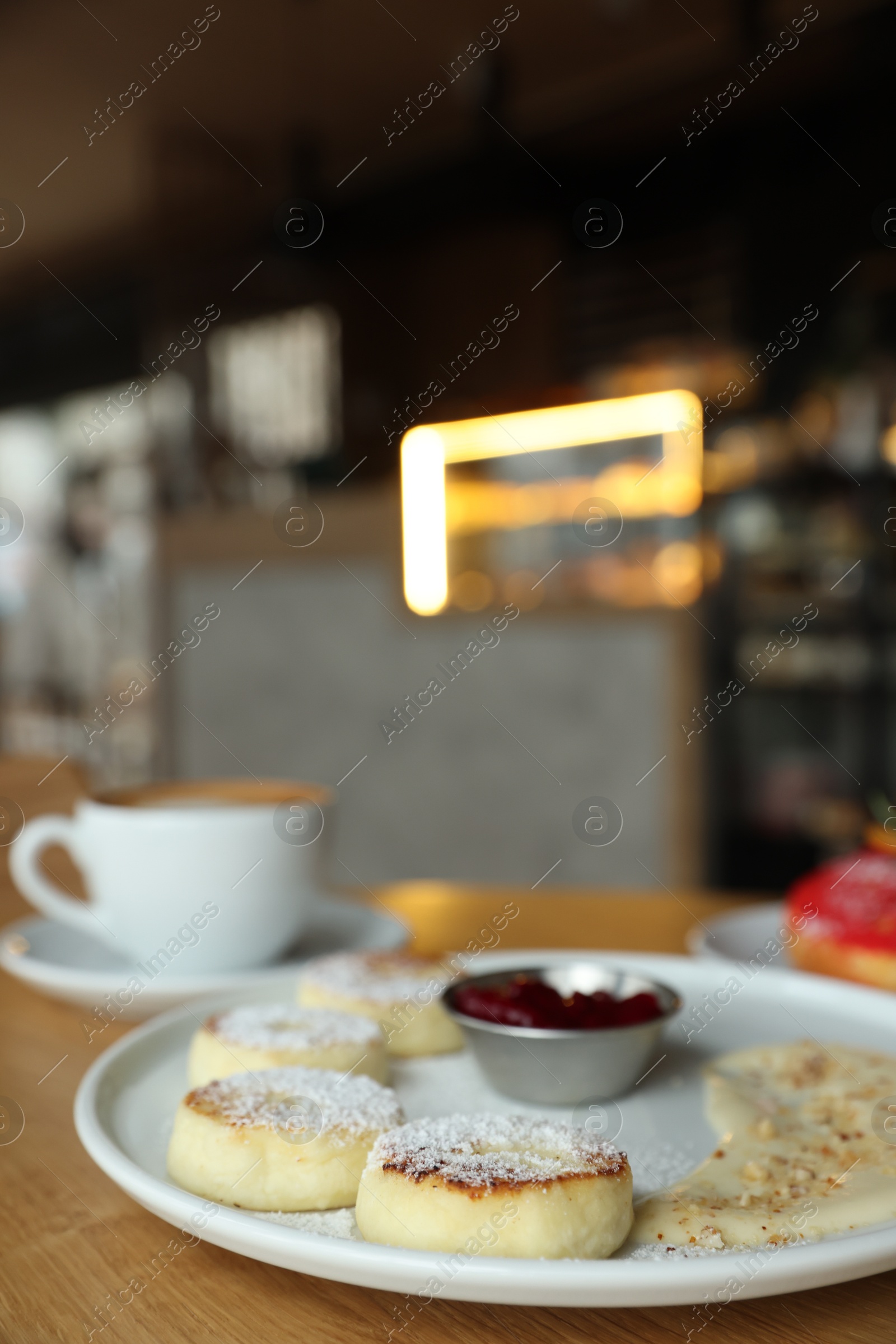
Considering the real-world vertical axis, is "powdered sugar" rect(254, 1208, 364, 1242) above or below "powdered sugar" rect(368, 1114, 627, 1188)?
below

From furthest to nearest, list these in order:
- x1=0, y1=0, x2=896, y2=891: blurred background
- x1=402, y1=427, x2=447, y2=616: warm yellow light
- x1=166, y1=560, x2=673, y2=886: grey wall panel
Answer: x1=402, y1=427, x2=447, y2=616: warm yellow light
x1=0, y1=0, x2=896, y2=891: blurred background
x1=166, y1=560, x2=673, y2=886: grey wall panel

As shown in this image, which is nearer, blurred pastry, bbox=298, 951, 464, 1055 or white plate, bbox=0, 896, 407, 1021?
blurred pastry, bbox=298, 951, 464, 1055

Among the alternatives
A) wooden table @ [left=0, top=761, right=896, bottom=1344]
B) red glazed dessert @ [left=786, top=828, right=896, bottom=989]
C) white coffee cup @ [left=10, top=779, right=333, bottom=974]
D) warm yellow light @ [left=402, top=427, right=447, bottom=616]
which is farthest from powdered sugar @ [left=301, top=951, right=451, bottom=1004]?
warm yellow light @ [left=402, top=427, right=447, bottom=616]

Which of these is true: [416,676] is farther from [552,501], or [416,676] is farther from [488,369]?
[488,369]

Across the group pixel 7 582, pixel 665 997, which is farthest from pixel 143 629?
pixel 665 997

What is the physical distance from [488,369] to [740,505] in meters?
1.80

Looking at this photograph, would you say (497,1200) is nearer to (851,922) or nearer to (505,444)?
(851,922)

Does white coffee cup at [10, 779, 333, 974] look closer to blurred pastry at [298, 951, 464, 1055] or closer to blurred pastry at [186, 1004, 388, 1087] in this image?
blurred pastry at [298, 951, 464, 1055]

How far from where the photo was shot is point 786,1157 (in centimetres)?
71

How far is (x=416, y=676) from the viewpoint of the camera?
14.2 ft

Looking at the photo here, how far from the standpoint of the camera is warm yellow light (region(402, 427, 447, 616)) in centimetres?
434

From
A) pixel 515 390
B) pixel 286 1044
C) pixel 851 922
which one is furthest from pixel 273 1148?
pixel 515 390

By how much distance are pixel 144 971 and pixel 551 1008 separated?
1.53ft

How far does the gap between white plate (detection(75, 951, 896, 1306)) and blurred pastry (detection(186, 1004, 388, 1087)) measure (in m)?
0.04
